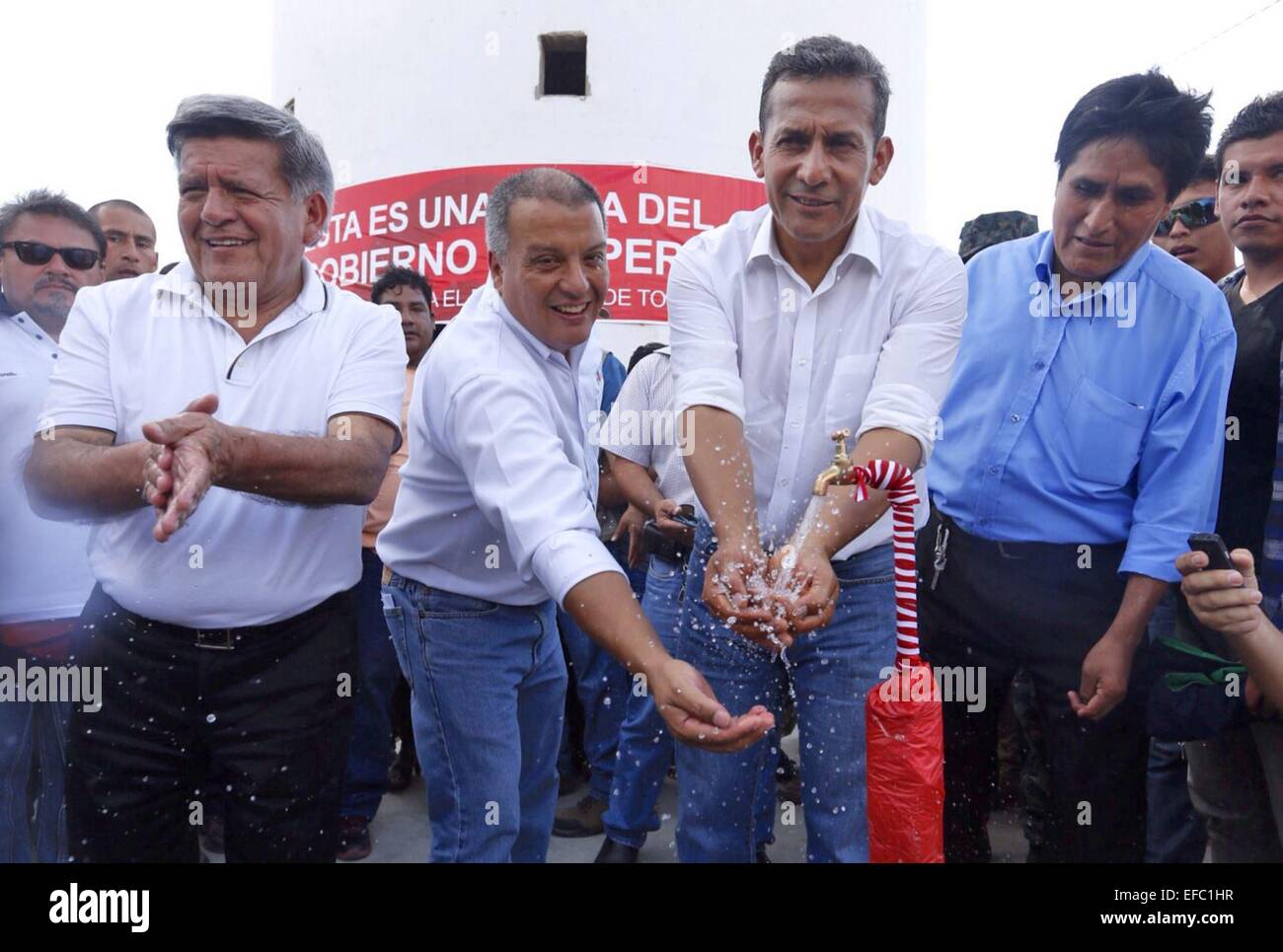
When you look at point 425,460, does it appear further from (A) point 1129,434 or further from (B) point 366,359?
(A) point 1129,434

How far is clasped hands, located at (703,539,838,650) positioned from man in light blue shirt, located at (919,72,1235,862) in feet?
2.52

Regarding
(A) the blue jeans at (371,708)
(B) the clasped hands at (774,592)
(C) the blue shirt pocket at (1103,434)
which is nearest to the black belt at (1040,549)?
(C) the blue shirt pocket at (1103,434)

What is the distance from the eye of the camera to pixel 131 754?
1627 millimetres

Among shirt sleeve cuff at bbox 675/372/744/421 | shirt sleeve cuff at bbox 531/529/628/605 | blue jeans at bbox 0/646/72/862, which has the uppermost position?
shirt sleeve cuff at bbox 675/372/744/421

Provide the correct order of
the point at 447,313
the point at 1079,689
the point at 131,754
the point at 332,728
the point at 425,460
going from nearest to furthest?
1. the point at 131,754
2. the point at 332,728
3. the point at 425,460
4. the point at 1079,689
5. the point at 447,313

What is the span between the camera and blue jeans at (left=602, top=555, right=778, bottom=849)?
8.63 ft

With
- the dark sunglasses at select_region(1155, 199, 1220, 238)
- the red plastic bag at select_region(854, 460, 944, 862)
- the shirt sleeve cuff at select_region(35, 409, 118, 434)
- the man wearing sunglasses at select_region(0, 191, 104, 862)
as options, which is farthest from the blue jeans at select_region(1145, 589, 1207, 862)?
the man wearing sunglasses at select_region(0, 191, 104, 862)

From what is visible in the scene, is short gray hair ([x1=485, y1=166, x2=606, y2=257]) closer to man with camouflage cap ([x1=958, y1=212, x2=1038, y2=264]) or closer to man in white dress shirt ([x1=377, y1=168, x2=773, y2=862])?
man in white dress shirt ([x1=377, y1=168, x2=773, y2=862])

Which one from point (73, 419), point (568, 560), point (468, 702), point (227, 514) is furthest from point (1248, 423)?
point (73, 419)

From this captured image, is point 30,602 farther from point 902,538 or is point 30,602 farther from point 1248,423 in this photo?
point 1248,423

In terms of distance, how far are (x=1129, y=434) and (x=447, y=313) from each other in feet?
16.6

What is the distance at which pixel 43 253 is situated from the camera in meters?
2.40
